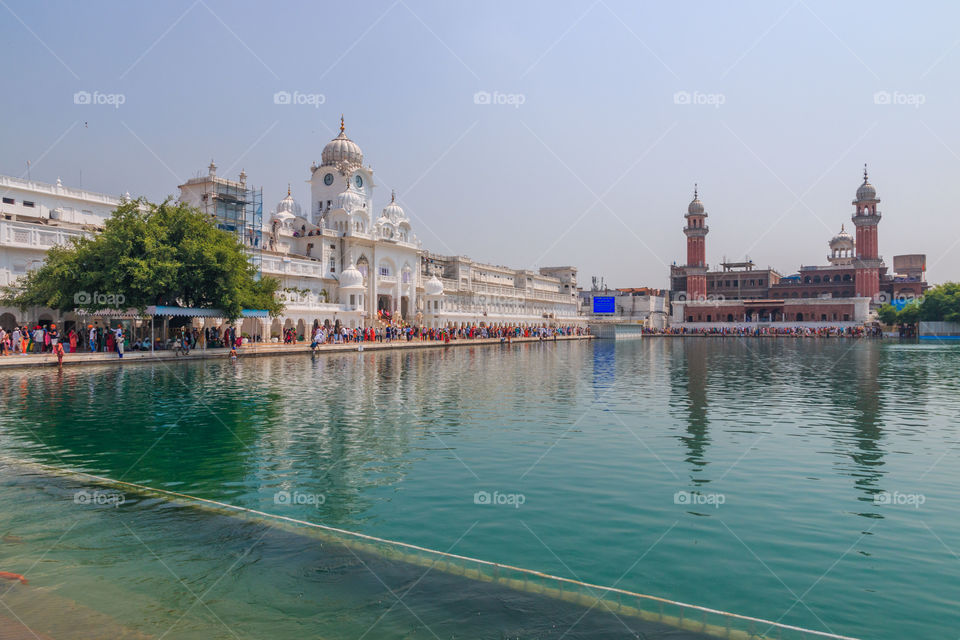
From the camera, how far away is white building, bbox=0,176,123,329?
31.1m

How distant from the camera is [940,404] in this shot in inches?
691

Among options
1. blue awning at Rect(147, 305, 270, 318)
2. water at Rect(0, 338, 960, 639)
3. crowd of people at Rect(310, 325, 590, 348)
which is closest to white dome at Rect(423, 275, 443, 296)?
crowd of people at Rect(310, 325, 590, 348)

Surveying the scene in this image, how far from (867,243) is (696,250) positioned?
86.4 ft

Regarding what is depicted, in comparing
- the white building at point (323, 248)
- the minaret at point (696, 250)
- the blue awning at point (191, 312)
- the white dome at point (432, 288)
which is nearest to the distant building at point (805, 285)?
the minaret at point (696, 250)

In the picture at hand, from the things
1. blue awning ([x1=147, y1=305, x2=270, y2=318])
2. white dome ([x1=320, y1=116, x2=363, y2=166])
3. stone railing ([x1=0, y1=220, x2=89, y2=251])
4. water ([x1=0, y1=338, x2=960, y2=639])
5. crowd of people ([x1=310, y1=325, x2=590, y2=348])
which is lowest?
water ([x1=0, y1=338, x2=960, y2=639])

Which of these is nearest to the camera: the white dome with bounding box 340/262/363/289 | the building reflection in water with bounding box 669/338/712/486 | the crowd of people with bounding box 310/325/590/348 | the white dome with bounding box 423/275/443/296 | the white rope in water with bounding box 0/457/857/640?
the white rope in water with bounding box 0/457/857/640

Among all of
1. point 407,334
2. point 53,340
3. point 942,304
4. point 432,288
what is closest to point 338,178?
point 432,288

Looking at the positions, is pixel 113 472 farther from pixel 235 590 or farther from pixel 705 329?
pixel 705 329

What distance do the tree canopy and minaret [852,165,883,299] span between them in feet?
328

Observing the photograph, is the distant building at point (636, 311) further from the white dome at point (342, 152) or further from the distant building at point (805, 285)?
the white dome at point (342, 152)

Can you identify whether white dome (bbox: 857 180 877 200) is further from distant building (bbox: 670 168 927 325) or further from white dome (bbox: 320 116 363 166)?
white dome (bbox: 320 116 363 166)

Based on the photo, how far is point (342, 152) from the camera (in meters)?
60.6

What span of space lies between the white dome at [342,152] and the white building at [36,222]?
22332 mm

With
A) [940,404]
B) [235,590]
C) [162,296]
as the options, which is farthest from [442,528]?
[162,296]
